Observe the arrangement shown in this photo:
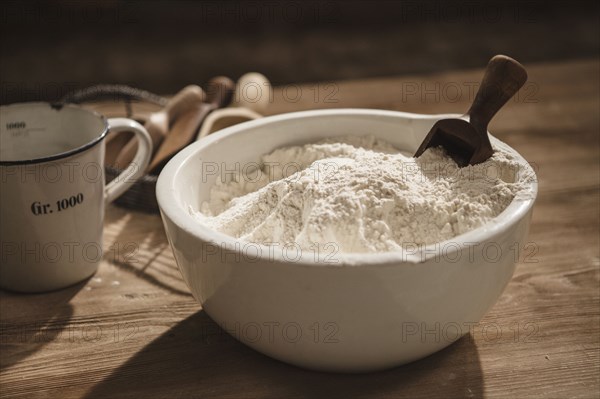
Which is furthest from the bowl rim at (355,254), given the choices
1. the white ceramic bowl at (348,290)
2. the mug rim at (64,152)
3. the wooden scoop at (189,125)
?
the wooden scoop at (189,125)

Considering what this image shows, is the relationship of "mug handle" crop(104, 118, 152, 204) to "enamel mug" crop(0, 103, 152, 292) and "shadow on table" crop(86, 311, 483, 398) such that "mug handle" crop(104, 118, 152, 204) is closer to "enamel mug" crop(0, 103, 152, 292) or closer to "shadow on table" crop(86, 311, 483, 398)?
"enamel mug" crop(0, 103, 152, 292)

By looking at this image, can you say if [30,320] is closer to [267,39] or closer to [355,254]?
[355,254]

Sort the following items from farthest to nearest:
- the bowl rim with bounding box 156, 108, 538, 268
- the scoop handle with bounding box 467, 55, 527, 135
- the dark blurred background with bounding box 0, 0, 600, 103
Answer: the dark blurred background with bounding box 0, 0, 600, 103, the scoop handle with bounding box 467, 55, 527, 135, the bowl rim with bounding box 156, 108, 538, 268

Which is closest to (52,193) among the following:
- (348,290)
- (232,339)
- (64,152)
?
(64,152)

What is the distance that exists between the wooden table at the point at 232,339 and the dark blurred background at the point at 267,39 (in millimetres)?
1521

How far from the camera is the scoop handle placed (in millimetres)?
573

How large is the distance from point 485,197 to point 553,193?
1.18 feet

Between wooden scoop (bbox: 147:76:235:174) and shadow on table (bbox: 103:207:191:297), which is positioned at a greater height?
wooden scoop (bbox: 147:76:235:174)

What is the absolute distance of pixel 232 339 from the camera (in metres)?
0.57

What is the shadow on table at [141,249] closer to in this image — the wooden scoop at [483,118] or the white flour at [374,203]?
the white flour at [374,203]

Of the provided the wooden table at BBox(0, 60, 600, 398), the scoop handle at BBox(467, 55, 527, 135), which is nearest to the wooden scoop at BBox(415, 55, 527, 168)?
the scoop handle at BBox(467, 55, 527, 135)

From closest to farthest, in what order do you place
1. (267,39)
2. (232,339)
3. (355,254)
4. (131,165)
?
(355,254) → (232,339) → (131,165) → (267,39)

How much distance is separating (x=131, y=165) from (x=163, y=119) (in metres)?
0.20

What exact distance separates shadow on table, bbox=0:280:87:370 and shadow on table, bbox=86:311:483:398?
0.33 ft
